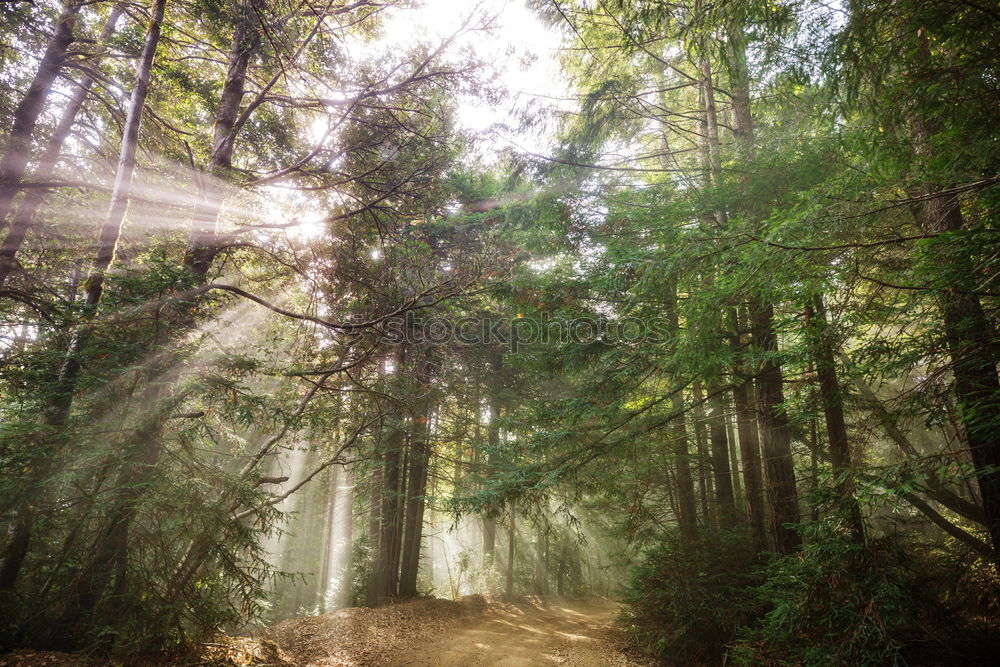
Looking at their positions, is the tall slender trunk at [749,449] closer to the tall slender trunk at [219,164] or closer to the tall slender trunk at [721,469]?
the tall slender trunk at [721,469]

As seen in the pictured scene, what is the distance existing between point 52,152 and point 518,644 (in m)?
14.0

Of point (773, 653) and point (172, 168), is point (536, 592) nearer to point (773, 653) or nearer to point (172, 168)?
point (773, 653)

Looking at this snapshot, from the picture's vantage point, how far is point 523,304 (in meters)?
9.17

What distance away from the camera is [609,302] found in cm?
793

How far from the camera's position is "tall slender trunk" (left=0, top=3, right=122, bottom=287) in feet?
26.1

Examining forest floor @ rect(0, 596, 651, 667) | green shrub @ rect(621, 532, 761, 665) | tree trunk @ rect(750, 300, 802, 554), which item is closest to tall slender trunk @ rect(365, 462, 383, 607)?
forest floor @ rect(0, 596, 651, 667)

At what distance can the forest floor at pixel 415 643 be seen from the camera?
581 centimetres

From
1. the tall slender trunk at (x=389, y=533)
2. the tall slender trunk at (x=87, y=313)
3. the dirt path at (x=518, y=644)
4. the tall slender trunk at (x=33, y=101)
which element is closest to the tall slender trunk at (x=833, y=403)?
the dirt path at (x=518, y=644)

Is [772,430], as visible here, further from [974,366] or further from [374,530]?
[374,530]

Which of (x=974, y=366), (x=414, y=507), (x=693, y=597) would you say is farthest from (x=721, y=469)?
(x=414, y=507)

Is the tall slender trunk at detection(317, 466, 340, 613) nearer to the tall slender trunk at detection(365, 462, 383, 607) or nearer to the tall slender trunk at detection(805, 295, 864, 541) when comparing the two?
the tall slender trunk at detection(365, 462, 383, 607)

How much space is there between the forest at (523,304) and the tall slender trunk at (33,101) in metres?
0.05

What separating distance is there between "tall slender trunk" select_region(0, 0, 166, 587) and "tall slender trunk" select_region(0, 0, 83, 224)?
2.46 m

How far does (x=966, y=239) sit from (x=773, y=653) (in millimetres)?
5042
